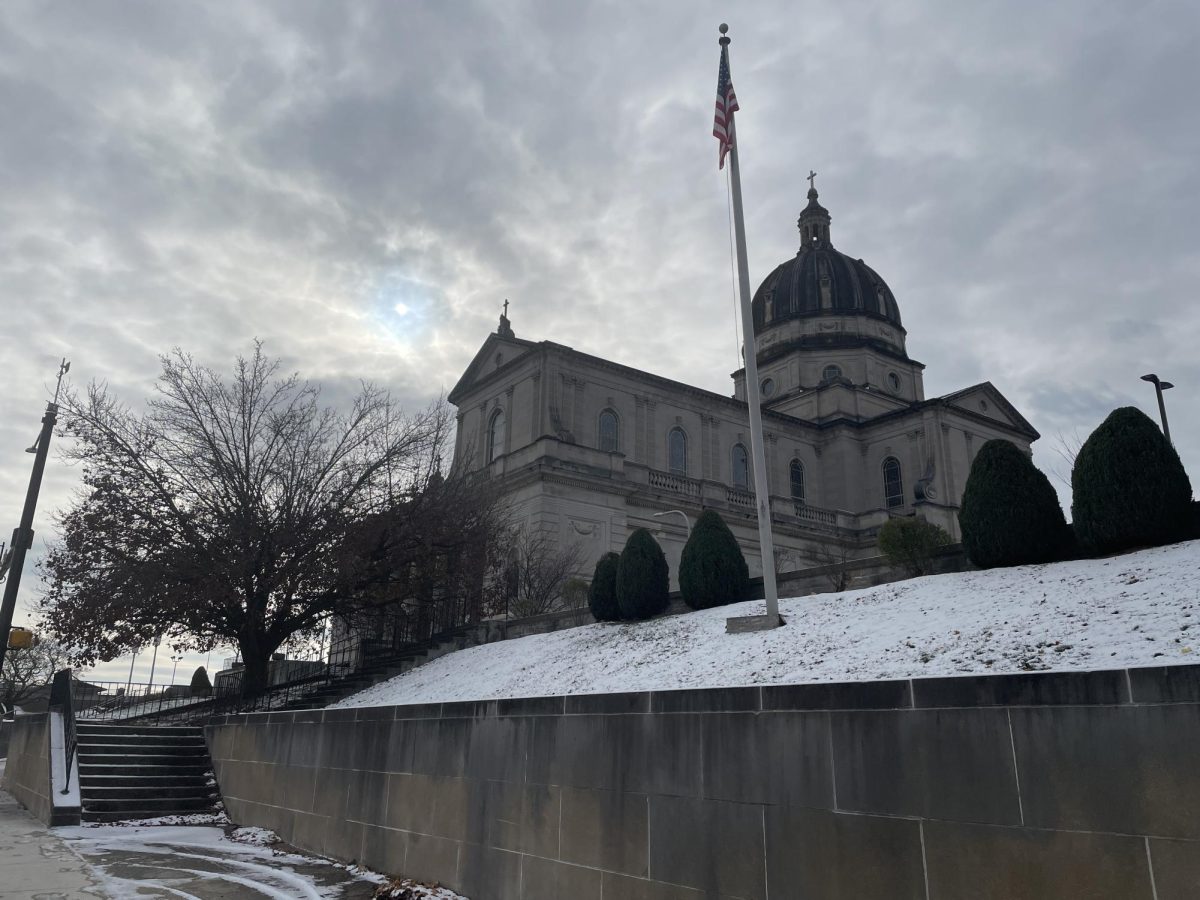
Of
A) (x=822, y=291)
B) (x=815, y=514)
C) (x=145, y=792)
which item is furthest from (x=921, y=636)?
(x=822, y=291)

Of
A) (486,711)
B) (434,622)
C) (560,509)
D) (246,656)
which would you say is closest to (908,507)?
(560,509)

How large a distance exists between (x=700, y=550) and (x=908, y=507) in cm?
3854

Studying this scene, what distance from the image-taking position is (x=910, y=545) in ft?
56.0

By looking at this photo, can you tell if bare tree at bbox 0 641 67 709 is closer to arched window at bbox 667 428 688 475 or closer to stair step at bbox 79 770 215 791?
arched window at bbox 667 428 688 475

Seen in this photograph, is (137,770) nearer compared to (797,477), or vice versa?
(137,770)

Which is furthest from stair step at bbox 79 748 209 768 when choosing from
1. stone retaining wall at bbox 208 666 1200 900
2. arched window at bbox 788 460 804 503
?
arched window at bbox 788 460 804 503

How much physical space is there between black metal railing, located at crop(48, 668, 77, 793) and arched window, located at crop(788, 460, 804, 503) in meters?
44.0

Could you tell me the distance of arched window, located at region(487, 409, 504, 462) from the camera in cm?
4897

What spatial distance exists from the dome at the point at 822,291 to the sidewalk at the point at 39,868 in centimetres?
5773

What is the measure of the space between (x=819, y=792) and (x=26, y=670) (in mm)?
69642

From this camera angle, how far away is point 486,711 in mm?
10039

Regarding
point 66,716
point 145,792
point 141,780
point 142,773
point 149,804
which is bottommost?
point 149,804

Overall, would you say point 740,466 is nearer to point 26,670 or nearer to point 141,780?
point 141,780

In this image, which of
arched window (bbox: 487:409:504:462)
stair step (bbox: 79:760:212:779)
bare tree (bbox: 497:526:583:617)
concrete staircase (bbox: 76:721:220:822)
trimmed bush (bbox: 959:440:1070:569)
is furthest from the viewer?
arched window (bbox: 487:409:504:462)
